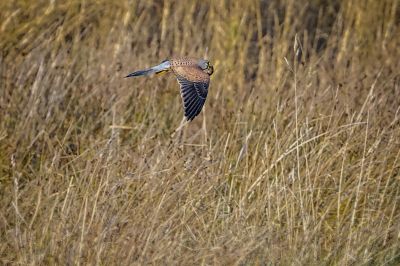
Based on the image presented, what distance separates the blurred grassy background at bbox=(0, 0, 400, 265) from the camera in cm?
532

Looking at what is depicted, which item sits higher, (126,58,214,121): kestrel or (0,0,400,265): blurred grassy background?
(126,58,214,121): kestrel

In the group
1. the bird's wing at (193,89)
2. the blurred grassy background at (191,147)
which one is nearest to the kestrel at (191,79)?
the bird's wing at (193,89)

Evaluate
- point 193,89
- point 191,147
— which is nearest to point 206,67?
point 193,89

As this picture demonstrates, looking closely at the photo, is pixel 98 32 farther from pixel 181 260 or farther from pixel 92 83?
pixel 181 260

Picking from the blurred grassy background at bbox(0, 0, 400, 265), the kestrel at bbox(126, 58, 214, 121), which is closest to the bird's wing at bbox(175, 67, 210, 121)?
the kestrel at bbox(126, 58, 214, 121)

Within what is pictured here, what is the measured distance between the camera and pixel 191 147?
6.82 meters

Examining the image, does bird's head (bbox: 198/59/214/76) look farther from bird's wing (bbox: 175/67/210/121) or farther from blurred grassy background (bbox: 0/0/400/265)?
blurred grassy background (bbox: 0/0/400/265)

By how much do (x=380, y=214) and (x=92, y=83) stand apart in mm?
2439

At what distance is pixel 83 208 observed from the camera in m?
5.35

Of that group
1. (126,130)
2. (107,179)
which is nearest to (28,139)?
(126,130)

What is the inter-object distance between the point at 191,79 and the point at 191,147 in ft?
2.28

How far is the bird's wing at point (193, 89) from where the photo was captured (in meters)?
5.89

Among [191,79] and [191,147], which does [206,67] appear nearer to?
[191,79]

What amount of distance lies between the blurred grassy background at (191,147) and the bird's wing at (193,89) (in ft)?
0.72
